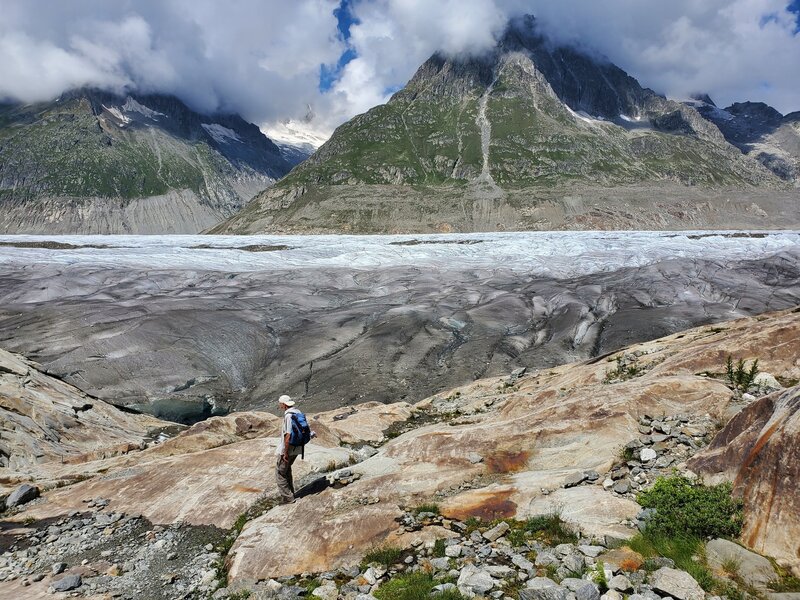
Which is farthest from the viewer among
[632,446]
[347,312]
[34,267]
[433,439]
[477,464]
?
[34,267]

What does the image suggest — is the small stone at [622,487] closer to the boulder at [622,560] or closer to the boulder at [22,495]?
the boulder at [622,560]

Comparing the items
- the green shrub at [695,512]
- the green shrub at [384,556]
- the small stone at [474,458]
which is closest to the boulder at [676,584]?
the green shrub at [695,512]

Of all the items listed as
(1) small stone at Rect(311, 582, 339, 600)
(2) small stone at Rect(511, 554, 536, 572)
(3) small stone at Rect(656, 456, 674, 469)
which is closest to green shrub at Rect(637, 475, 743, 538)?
(3) small stone at Rect(656, 456, 674, 469)

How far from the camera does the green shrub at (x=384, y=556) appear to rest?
873 cm

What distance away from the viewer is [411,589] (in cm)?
759

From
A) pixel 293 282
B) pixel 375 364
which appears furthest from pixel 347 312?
pixel 293 282

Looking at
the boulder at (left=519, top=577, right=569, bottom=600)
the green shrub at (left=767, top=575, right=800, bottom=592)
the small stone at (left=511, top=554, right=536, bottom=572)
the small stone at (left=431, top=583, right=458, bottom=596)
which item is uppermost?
the green shrub at (left=767, top=575, right=800, bottom=592)

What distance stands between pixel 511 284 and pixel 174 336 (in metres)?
44.8

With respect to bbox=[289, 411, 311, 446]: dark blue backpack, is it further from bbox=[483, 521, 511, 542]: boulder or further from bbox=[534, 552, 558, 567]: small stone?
bbox=[534, 552, 558, 567]: small stone

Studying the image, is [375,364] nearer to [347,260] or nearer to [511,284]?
[511,284]

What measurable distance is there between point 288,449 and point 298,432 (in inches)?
17.2

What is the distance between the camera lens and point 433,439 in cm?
1362

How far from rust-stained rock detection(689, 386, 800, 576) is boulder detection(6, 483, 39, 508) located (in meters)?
16.4

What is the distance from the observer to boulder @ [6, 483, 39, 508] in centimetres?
1295
